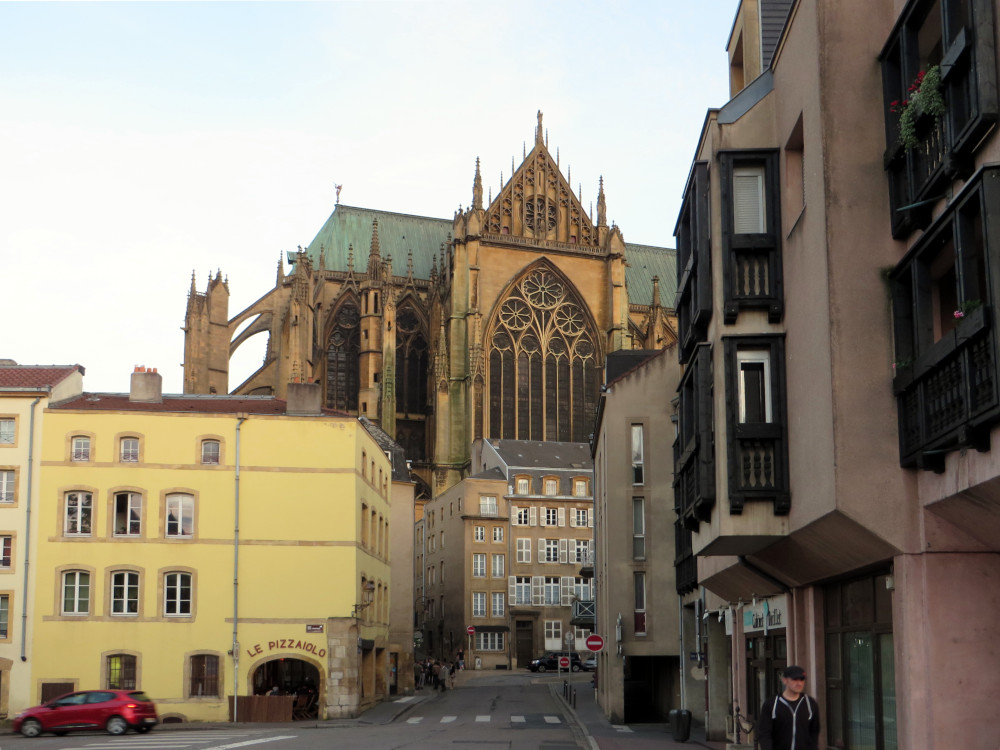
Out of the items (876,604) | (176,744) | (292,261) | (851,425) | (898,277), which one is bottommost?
(176,744)

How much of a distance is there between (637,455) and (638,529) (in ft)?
6.56

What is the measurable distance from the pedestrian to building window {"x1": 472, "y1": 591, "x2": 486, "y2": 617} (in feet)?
196

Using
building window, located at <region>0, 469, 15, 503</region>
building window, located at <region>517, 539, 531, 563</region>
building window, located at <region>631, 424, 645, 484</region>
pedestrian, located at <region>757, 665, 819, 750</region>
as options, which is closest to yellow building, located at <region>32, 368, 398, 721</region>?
building window, located at <region>0, 469, 15, 503</region>

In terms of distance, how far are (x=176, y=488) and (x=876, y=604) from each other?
84.6ft

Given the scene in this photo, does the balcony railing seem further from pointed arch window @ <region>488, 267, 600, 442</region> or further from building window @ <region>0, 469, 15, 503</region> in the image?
pointed arch window @ <region>488, 267, 600, 442</region>

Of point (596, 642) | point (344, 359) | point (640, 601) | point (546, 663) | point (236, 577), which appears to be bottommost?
point (546, 663)

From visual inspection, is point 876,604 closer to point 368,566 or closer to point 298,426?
point 298,426

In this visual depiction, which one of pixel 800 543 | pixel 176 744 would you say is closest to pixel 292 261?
pixel 176 744

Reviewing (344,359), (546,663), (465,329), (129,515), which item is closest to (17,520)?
(129,515)

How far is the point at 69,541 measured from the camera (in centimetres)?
3603

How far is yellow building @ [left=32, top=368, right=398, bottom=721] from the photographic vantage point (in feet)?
117

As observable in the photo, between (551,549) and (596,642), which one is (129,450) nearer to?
(596,642)

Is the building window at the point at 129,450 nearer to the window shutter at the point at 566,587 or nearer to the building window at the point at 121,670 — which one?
the building window at the point at 121,670

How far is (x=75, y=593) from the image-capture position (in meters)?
36.0
